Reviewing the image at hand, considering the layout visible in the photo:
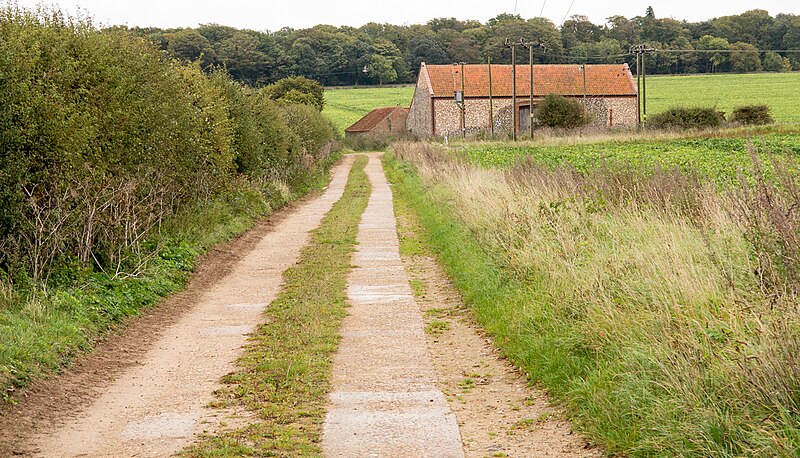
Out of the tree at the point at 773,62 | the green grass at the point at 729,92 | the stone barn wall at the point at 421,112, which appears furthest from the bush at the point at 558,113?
the tree at the point at 773,62

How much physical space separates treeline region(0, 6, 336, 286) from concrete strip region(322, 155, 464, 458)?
3.77m

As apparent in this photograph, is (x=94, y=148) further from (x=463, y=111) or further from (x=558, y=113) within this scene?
(x=463, y=111)

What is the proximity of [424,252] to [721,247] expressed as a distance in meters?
9.02

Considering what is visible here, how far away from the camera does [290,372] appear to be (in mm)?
8727

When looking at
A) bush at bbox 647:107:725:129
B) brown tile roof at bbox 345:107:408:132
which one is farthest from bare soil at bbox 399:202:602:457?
brown tile roof at bbox 345:107:408:132

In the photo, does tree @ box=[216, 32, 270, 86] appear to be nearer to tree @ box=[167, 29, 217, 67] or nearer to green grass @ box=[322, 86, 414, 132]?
tree @ box=[167, 29, 217, 67]

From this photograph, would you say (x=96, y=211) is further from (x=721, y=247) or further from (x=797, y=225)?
(x=797, y=225)

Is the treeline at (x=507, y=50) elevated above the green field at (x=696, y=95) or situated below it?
above

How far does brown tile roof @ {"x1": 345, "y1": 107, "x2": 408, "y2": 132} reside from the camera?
94375 mm

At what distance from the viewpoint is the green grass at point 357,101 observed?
110 meters

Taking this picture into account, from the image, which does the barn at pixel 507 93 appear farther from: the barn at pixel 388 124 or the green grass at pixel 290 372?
the green grass at pixel 290 372

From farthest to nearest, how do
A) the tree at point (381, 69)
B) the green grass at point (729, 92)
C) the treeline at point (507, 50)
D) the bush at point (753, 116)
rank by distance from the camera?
the tree at point (381, 69) < the treeline at point (507, 50) < the green grass at point (729, 92) < the bush at point (753, 116)

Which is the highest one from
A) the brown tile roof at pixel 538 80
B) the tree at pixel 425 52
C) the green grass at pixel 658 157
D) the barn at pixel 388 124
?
the tree at pixel 425 52

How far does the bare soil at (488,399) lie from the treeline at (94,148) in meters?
4.96
